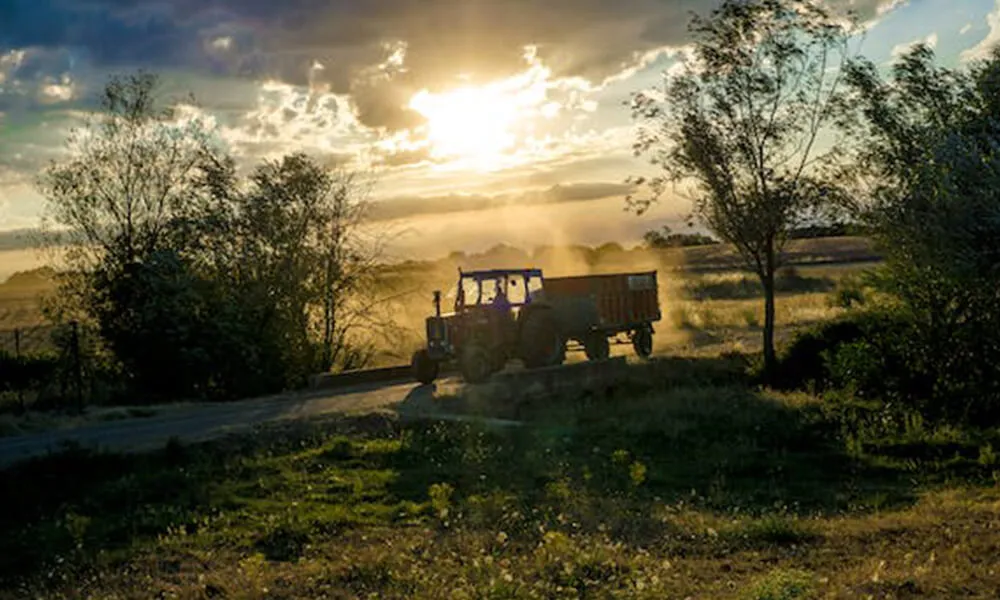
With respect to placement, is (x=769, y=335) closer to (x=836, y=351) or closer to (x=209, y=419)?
(x=836, y=351)

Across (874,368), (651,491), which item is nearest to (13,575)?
(651,491)

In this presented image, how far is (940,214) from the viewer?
565 inches

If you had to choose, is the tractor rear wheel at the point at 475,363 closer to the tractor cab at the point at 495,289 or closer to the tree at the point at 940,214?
the tractor cab at the point at 495,289

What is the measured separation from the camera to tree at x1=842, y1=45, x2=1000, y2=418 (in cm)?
1395

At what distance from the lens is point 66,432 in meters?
20.1

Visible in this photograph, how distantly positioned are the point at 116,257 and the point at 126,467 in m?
13.0

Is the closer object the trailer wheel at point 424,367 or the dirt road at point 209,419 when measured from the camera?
the dirt road at point 209,419

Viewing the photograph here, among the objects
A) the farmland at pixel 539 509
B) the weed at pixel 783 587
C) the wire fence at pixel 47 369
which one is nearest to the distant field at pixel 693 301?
the wire fence at pixel 47 369

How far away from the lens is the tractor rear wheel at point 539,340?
26906 mm

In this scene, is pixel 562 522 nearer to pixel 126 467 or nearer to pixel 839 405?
pixel 126 467

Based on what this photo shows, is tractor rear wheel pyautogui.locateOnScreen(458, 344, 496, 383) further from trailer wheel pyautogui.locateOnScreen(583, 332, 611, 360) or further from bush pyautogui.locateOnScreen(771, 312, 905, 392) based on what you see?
bush pyautogui.locateOnScreen(771, 312, 905, 392)

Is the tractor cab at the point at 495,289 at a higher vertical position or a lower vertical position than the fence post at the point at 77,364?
higher

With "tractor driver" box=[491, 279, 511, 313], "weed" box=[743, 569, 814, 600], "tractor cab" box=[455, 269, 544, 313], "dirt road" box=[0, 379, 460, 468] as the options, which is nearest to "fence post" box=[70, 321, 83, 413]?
"dirt road" box=[0, 379, 460, 468]

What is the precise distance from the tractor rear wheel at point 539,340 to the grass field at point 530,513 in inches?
Result: 234
